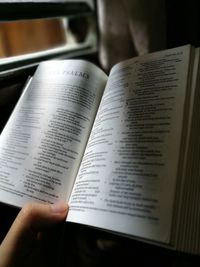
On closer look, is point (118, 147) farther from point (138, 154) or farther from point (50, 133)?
point (50, 133)

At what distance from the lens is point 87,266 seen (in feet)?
2.37

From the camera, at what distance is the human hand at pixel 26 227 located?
1.52 feet

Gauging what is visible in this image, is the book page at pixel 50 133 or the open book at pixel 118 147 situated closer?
the open book at pixel 118 147

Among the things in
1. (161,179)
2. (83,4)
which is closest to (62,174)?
(161,179)

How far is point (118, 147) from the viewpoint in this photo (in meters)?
0.49

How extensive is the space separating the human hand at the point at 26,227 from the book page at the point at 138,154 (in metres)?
0.03

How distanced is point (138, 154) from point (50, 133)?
0.63 feet

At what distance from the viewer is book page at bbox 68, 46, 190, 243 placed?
413 mm

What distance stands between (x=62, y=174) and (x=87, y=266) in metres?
0.31

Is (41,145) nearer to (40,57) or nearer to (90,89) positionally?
(90,89)

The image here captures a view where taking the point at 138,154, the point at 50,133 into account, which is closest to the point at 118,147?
the point at 138,154

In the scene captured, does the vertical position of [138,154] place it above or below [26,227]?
above

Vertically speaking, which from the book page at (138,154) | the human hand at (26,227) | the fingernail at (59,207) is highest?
the book page at (138,154)

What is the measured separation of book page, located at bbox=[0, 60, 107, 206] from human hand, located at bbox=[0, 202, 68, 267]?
28 millimetres
